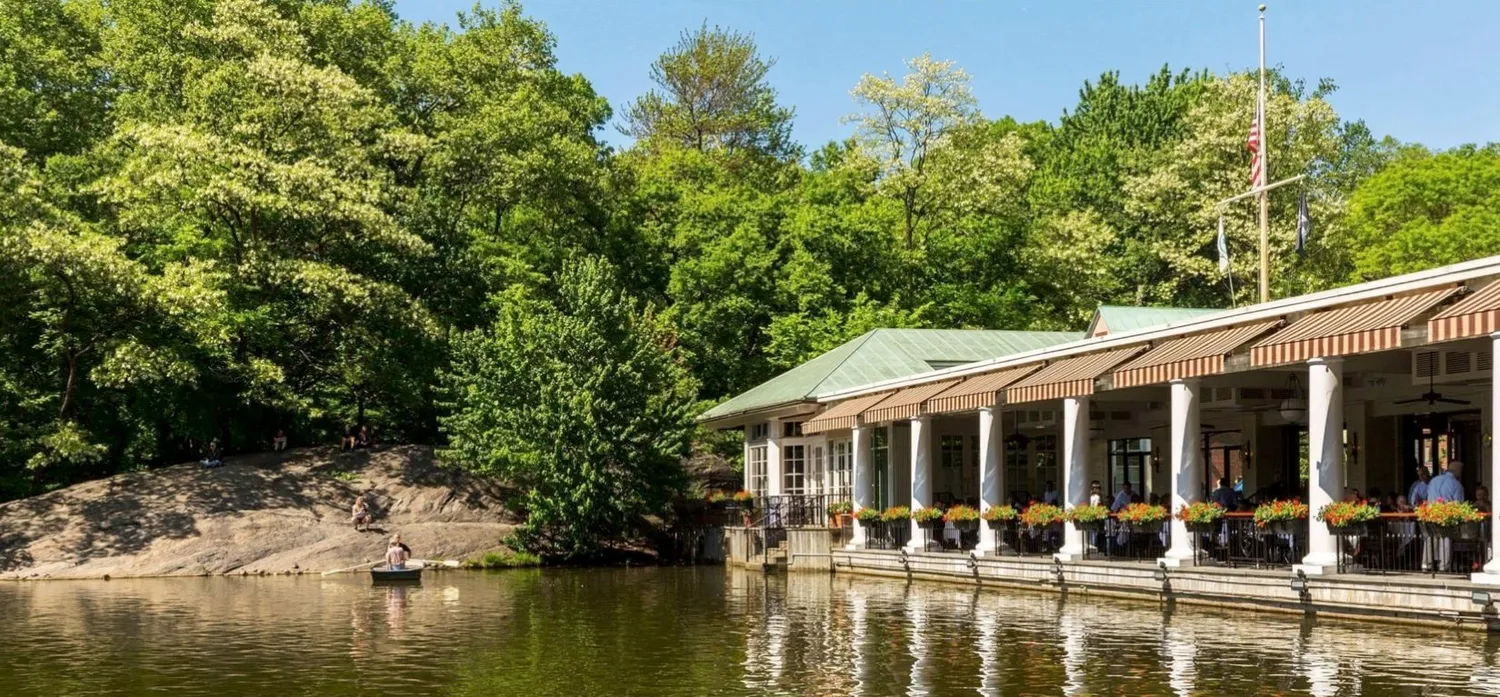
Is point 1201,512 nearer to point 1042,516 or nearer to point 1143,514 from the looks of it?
point 1143,514

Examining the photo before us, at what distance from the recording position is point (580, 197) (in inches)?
2143

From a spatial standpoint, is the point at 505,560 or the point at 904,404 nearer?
the point at 904,404

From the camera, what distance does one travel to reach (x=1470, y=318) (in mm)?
17781

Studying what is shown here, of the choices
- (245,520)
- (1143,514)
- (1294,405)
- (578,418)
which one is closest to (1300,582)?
(1143,514)

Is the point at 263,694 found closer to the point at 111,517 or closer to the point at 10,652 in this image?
the point at 10,652

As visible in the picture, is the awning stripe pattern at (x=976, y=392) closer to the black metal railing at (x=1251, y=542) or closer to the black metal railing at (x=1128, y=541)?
the black metal railing at (x=1128, y=541)

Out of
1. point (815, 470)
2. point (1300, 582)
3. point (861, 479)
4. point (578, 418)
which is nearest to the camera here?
point (1300, 582)

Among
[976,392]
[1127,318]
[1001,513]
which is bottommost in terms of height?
[1001,513]

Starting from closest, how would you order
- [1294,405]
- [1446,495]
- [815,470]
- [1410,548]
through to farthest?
[1446,495]
[1410,548]
[1294,405]
[815,470]

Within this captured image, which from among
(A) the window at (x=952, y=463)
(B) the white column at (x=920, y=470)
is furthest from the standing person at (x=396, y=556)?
(A) the window at (x=952, y=463)

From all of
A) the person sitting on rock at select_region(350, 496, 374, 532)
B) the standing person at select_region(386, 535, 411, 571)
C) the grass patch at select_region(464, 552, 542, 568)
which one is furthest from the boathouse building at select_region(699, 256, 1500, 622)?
the person sitting on rock at select_region(350, 496, 374, 532)

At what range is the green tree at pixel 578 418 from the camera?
40.5 metres

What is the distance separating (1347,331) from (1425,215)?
47.0 metres

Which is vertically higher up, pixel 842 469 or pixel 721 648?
pixel 842 469
